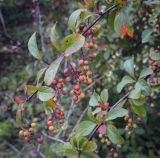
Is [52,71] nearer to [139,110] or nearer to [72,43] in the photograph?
[72,43]

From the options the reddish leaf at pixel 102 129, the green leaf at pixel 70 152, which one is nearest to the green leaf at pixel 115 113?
the reddish leaf at pixel 102 129

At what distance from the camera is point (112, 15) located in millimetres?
1170

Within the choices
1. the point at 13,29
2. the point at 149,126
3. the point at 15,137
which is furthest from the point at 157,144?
the point at 13,29

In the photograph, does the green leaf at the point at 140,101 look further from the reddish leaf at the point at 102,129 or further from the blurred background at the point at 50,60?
the blurred background at the point at 50,60

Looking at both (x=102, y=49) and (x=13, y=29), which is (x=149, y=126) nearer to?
(x=102, y=49)

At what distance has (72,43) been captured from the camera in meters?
0.85

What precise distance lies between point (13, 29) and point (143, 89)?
11.5 ft

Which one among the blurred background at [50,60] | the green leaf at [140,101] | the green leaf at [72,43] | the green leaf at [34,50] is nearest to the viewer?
the green leaf at [72,43]

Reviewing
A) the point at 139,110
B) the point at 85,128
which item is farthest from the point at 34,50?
the point at 139,110

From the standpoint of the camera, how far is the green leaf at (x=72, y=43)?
0.84m

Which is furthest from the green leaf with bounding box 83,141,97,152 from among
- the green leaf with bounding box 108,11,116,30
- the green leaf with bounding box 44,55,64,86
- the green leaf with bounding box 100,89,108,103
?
the green leaf with bounding box 108,11,116,30

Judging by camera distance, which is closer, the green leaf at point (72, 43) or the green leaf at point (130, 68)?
the green leaf at point (72, 43)

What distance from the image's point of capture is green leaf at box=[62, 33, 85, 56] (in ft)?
2.76

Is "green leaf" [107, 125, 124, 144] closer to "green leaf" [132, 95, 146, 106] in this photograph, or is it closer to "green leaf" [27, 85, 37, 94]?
"green leaf" [132, 95, 146, 106]
